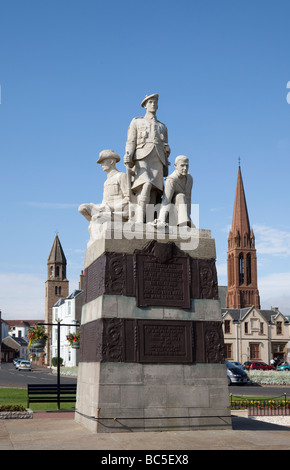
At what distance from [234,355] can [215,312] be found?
211 feet

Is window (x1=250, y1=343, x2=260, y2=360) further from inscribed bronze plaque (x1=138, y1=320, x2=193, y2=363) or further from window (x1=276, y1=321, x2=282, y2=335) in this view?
inscribed bronze plaque (x1=138, y1=320, x2=193, y2=363)

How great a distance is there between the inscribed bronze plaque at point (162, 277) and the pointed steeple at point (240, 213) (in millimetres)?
120047

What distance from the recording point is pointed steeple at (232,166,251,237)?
427 feet

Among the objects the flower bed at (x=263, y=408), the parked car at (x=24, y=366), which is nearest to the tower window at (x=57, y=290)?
the parked car at (x=24, y=366)

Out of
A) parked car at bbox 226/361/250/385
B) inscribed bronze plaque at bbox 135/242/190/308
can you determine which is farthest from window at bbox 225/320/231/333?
inscribed bronze plaque at bbox 135/242/190/308

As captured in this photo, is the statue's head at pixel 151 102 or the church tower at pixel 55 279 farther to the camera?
the church tower at pixel 55 279

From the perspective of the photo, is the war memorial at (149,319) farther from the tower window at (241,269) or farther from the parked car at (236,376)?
the tower window at (241,269)

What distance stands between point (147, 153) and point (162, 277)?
9.67ft

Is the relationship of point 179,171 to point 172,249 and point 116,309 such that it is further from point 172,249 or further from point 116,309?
point 116,309

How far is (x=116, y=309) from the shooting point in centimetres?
1102

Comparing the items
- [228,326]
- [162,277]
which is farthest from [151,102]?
[228,326]

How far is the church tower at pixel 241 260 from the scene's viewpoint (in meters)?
123

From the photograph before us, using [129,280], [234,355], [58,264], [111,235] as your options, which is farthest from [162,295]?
[58,264]

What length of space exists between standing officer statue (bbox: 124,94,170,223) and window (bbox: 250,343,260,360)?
65556 millimetres
